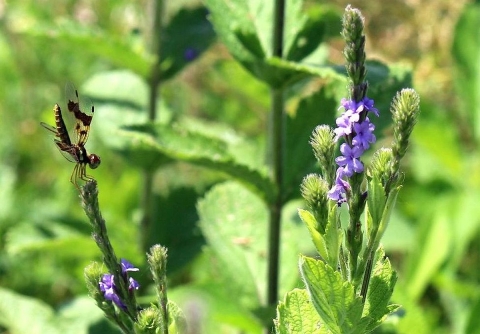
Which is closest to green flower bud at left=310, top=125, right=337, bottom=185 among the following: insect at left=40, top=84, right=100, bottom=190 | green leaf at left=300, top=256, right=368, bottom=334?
green leaf at left=300, top=256, right=368, bottom=334

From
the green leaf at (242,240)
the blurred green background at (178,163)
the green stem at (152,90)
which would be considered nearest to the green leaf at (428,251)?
the blurred green background at (178,163)

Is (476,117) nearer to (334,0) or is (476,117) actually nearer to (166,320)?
(334,0)

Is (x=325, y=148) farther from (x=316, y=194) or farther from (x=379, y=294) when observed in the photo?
(x=379, y=294)

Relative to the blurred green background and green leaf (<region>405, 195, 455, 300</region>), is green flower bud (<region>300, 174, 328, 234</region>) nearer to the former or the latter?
the blurred green background

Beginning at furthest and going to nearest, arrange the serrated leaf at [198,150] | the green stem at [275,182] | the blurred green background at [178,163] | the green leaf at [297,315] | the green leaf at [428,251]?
the green leaf at [428,251] → the blurred green background at [178,163] → the green stem at [275,182] → the serrated leaf at [198,150] → the green leaf at [297,315]

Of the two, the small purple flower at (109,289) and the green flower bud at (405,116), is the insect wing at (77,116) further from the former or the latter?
the green flower bud at (405,116)

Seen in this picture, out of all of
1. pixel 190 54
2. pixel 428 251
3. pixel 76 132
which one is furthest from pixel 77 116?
pixel 428 251
